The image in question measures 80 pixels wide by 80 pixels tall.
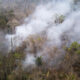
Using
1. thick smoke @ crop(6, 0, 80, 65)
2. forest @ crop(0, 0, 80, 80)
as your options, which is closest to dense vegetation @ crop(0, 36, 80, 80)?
forest @ crop(0, 0, 80, 80)

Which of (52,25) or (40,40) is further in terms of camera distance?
(52,25)

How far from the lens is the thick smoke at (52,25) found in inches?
347

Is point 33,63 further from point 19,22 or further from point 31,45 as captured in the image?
point 19,22

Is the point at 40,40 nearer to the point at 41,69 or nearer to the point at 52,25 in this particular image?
the point at 52,25

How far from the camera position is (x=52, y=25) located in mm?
10273

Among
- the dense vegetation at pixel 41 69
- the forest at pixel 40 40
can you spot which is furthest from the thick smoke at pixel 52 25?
the dense vegetation at pixel 41 69

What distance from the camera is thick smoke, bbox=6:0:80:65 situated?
8805mm

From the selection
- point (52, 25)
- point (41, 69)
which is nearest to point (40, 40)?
point (52, 25)

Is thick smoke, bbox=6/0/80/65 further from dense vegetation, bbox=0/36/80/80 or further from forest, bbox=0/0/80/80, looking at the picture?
dense vegetation, bbox=0/36/80/80

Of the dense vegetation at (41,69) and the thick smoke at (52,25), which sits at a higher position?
the thick smoke at (52,25)

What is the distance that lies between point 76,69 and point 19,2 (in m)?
8.39

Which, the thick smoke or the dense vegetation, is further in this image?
the thick smoke

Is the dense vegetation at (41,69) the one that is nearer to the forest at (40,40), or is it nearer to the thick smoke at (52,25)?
the forest at (40,40)

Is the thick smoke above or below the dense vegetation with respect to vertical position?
above
